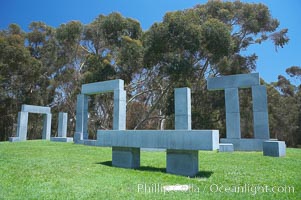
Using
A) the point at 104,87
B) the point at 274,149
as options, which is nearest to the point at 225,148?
the point at 274,149

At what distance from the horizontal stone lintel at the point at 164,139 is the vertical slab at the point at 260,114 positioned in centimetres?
804

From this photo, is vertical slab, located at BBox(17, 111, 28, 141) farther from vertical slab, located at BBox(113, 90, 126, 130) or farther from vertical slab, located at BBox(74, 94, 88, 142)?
vertical slab, located at BBox(113, 90, 126, 130)

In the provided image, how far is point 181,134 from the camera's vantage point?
6.92 m

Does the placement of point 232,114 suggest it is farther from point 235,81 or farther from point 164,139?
point 164,139

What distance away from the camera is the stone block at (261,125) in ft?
44.3

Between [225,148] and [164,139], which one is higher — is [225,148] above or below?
below

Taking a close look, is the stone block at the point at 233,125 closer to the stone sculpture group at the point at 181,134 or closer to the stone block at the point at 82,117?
the stone sculpture group at the point at 181,134

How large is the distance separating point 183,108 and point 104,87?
20.1 feet

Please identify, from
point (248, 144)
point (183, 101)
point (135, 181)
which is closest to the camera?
point (135, 181)

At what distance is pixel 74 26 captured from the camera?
25109 mm

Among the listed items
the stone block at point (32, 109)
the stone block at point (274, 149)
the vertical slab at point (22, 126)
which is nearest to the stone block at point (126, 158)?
the stone block at point (274, 149)

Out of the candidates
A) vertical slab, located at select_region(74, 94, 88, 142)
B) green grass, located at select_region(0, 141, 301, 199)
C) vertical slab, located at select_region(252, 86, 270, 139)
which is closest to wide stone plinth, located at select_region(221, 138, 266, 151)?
vertical slab, located at select_region(252, 86, 270, 139)

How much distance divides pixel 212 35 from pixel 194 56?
2.80m

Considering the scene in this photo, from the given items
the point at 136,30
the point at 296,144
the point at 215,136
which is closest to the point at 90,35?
the point at 136,30
